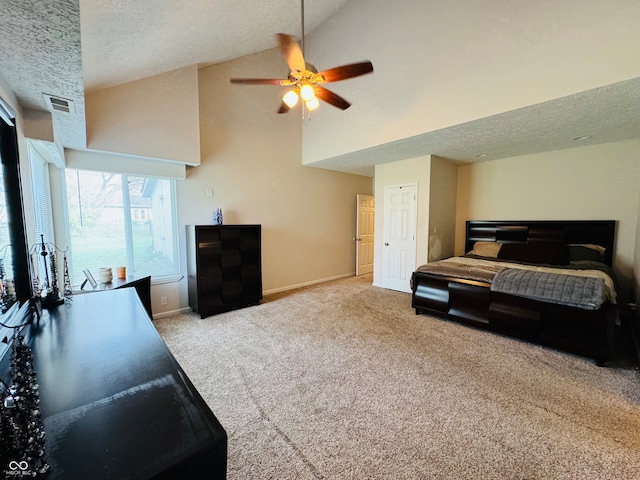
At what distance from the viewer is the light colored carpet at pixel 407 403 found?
1.51m

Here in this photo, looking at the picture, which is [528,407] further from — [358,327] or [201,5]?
[201,5]

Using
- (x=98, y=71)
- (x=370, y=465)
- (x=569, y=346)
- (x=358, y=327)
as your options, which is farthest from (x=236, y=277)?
(x=569, y=346)

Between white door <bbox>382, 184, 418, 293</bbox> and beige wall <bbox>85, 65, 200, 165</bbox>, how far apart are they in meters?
3.37

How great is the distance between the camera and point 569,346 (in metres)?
2.62

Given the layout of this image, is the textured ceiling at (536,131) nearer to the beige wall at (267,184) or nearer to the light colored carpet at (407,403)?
the beige wall at (267,184)

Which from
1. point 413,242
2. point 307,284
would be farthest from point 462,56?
point 307,284

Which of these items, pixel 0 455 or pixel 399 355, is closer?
pixel 0 455

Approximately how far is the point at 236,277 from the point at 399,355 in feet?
8.42

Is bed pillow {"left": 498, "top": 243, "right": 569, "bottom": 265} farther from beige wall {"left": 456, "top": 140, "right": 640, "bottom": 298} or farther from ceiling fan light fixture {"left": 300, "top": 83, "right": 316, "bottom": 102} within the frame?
ceiling fan light fixture {"left": 300, "top": 83, "right": 316, "bottom": 102}

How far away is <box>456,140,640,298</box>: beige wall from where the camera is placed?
12.0ft

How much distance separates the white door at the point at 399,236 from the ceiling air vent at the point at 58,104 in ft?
14.3

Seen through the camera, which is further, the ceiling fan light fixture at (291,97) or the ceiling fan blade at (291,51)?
the ceiling fan light fixture at (291,97)

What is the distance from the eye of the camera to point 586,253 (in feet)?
12.2

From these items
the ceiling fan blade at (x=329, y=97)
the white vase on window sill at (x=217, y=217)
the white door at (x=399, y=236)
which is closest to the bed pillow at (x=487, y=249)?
the white door at (x=399, y=236)
